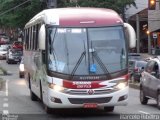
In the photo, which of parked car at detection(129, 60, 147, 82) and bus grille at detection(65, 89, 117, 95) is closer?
bus grille at detection(65, 89, 117, 95)

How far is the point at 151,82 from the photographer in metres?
19.4

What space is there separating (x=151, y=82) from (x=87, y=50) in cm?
444

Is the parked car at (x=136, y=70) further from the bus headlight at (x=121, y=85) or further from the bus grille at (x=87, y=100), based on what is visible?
the bus grille at (x=87, y=100)

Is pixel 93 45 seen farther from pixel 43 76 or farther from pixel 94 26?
pixel 43 76

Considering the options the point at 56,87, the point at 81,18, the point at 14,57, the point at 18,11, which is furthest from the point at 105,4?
the point at 56,87

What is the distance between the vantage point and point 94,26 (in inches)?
630

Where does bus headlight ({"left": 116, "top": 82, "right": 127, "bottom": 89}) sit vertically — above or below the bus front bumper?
above

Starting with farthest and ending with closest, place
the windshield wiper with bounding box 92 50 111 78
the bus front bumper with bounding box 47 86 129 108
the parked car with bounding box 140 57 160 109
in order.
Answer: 1. the parked car with bounding box 140 57 160 109
2. the windshield wiper with bounding box 92 50 111 78
3. the bus front bumper with bounding box 47 86 129 108

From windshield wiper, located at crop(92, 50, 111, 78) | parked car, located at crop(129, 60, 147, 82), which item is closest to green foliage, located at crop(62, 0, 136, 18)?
parked car, located at crop(129, 60, 147, 82)

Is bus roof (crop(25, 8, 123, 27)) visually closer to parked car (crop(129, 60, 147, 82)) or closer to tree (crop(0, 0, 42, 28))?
parked car (crop(129, 60, 147, 82))

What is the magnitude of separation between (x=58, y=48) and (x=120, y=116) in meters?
2.64

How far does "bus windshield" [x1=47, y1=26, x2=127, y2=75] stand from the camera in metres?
15.5

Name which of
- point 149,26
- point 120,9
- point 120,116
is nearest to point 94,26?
point 120,116

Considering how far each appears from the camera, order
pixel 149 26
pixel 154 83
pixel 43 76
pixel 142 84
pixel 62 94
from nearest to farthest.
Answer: pixel 62 94, pixel 43 76, pixel 154 83, pixel 142 84, pixel 149 26
